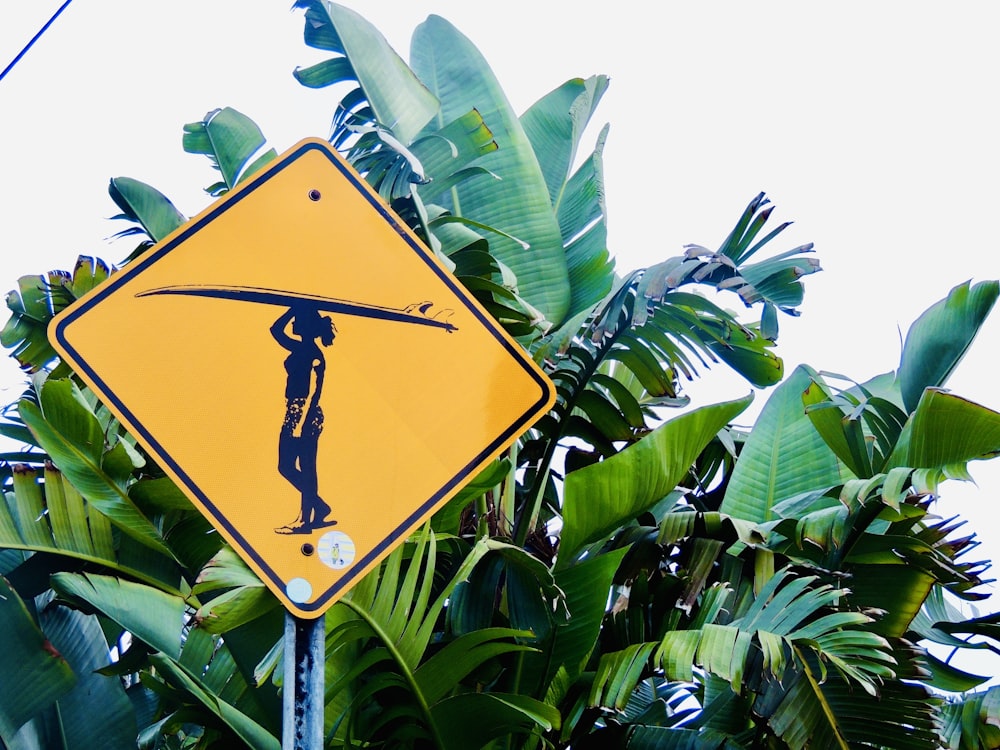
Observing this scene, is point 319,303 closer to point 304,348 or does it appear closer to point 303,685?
point 304,348

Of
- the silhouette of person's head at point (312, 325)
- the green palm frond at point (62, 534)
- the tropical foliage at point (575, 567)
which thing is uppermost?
the silhouette of person's head at point (312, 325)

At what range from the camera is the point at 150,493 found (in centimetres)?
296

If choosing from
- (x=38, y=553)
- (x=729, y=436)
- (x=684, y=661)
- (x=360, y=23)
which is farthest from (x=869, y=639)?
(x=360, y=23)

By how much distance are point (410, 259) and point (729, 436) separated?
2651 mm

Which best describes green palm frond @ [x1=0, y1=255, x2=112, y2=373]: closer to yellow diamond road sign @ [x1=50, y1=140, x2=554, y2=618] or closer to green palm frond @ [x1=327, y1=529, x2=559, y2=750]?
green palm frond @ [x1=327, y1=529, x2=559, y2=750]

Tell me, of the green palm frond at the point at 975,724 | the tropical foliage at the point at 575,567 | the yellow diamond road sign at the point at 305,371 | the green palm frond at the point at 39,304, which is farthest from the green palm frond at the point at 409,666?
the green palm frond at the point at 39,304

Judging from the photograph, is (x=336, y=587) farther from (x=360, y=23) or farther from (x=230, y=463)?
(x=360, y=23)

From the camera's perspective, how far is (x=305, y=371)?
1.32 metres

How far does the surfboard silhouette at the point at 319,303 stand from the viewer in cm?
137

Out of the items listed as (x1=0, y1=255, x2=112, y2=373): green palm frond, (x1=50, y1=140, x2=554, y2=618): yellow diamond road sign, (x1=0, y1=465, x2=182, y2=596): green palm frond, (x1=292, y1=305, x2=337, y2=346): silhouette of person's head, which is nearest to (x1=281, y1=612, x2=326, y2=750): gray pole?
(x1=50, y1=140, x2=554, y2=618): yellow diamond road sign

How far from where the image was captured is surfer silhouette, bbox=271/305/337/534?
1.28 metres

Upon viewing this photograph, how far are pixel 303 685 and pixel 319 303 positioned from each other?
Answer: 0.52 metres

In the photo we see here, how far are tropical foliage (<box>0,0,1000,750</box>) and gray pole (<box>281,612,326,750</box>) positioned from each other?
2.99 feet

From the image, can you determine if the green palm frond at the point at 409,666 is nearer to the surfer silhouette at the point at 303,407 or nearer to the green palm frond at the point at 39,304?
the surfer silhouette at the point at 303,407
